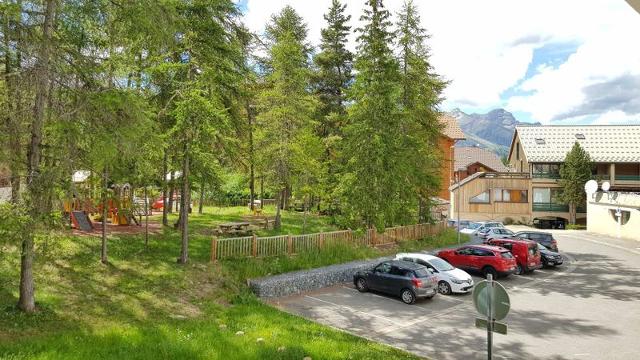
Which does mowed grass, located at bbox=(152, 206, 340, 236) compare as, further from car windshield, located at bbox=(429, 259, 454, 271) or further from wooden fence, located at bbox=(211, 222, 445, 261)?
car windshield, located at bbox=(429, 259, 454, 271)

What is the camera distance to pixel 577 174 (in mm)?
52125

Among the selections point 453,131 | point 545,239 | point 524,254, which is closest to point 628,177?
point 453,131

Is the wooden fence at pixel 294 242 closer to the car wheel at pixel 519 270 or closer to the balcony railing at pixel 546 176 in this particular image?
the car wheel at pixel 519 270

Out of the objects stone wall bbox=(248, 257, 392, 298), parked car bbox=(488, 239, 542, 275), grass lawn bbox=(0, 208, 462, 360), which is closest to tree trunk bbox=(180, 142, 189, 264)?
grass lawn bbox=(0, 208, 462, 360)

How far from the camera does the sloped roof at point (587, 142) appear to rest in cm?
5438

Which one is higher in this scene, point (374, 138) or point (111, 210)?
point (374, 138)

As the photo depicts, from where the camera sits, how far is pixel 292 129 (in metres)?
28.4

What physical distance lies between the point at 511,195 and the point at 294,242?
141ft

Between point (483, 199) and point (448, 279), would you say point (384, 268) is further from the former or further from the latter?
point (483, 199)

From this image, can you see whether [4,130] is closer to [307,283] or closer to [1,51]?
[1,51]

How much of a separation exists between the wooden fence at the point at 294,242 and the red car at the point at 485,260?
475 centimetres

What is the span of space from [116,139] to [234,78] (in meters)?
8.40

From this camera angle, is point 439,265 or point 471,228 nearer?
point 439,265

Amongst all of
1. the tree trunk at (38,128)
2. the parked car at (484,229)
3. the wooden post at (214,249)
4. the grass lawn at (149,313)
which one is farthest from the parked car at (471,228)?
the tree trunk at (38,128)
